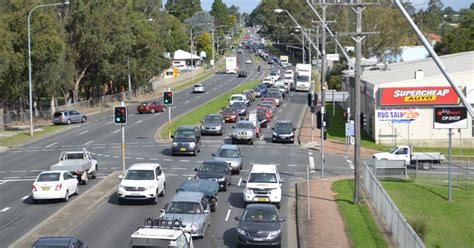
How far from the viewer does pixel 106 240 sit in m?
24.2

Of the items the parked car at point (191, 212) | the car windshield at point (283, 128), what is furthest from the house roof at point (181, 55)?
the parked car at point (191, 212)

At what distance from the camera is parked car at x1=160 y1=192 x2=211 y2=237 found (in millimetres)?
24078

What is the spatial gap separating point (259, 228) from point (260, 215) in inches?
42.2

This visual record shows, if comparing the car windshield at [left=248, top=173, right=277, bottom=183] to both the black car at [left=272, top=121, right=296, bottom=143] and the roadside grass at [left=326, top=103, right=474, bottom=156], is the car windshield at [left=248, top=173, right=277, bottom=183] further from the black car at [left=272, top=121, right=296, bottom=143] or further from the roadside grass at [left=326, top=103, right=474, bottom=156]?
the black car at [left=272, top=121, right=296, bottom=143]

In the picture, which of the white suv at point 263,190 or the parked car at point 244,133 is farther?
the parked car at point 244,133

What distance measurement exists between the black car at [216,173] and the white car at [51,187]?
20.5ft

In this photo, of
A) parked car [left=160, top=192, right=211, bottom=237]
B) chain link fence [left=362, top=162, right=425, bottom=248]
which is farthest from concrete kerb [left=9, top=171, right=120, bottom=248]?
chain link fence [left=362, top=162, right=425, bottom=248]

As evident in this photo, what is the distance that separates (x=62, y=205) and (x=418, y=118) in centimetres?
3402

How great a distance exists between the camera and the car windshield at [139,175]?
31.0 metres

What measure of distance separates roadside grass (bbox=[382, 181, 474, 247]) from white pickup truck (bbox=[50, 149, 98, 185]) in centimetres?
1522

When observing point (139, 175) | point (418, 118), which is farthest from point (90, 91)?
point (139, 175)

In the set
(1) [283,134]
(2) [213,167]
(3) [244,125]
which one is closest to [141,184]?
(2) [213,167]

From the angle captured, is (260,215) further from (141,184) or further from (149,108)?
(149,108)

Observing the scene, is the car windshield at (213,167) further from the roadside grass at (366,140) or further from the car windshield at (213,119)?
the car windshield at (213,119)
